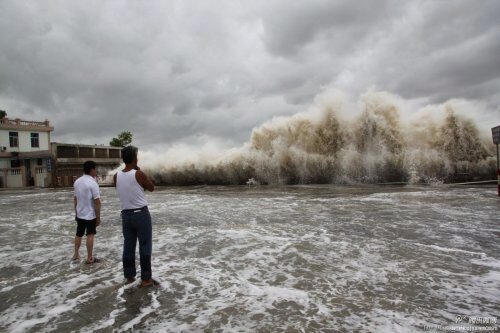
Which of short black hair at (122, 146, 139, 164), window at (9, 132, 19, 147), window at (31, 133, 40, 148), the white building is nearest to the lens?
short black hair at (122, 146, 139, 164)

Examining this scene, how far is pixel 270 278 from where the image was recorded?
13.5ft

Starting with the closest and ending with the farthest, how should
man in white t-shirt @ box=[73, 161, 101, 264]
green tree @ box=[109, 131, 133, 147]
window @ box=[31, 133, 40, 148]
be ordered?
man in white t-shirt @ box=[73, 161, 101, 264]
window @ box=[31, 133, 40, 148]
green tree @ box=[109, 131, 133, 147]

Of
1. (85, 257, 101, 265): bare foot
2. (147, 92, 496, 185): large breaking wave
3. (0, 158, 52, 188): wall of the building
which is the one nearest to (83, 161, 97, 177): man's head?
(85, 257, 101, 265): bare foot

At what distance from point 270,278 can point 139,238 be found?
164cm

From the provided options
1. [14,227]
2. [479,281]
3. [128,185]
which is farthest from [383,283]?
[14,227]

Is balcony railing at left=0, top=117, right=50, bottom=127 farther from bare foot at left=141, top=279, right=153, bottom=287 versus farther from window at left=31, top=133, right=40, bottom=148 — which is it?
bare foot at left=141, top=279, right=153, bottom=287

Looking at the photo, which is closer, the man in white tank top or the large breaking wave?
the man in white tank top

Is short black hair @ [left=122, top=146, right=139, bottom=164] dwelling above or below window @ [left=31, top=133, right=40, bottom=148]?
below

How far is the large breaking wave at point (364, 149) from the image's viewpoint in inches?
723

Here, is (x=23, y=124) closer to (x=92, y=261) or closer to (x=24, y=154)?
(x=24, y=154)

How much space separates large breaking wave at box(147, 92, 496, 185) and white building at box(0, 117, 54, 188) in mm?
21257

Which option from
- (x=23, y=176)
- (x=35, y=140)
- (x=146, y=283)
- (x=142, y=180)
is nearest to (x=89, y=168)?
(x=142, y=180)

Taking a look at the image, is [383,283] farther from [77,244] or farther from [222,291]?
[77,244]

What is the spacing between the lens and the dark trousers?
394 centimetres
